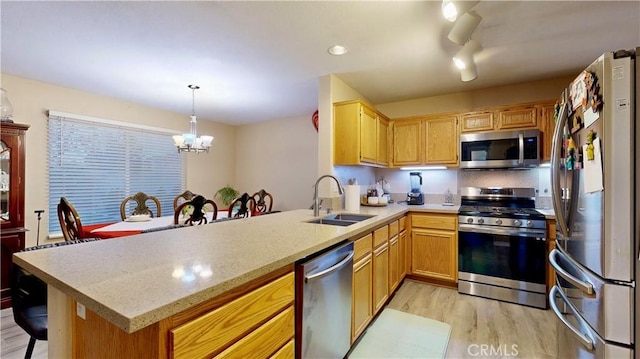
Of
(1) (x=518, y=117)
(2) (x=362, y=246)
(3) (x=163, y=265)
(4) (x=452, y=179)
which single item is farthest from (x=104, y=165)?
(1) (x=518, y=117)

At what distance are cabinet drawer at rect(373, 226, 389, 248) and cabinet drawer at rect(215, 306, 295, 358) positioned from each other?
1.10 metres

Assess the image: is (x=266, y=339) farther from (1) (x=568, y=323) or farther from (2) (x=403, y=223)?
(2) (x=403, y=223)

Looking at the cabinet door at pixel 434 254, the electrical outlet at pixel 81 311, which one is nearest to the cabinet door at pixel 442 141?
the cabinet door at pixel 434 254

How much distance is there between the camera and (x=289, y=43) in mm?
2338

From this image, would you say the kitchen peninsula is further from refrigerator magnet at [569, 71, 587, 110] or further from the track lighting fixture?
the track lighting fixture

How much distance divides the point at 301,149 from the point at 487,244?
329 cm

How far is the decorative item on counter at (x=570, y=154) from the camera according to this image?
53.6 inches

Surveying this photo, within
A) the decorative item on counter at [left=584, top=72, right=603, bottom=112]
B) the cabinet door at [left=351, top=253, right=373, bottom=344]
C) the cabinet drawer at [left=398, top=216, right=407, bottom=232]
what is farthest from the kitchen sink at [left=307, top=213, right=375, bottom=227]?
the decorative item on counter at [left=584, top=72, right=603, bottom=112]

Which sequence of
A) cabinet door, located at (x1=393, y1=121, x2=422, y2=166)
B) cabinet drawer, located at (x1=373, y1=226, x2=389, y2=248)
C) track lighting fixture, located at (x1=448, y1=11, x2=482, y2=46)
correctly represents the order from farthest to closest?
cabinet door, located at (x1=393, y1=121, x2=422, y2=166)
cabinet drawer, located at (x1=373, y1=226, x2=389, y2=248)
track lighting fixture, located at (x1=448, y1=11, x2=482, y2=46)

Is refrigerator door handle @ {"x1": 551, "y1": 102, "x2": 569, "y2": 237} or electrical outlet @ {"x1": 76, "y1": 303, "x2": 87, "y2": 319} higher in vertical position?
refrigerator door handle @ {"x1": 551, "y1": 102, "x2": 569, "y2": 237}

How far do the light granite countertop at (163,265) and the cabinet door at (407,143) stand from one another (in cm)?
221

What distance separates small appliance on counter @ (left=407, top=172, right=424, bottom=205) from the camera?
356cm

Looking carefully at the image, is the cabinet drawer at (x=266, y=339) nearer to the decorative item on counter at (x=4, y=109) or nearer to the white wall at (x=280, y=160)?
the decorative item on counter at (x=4, y=109)

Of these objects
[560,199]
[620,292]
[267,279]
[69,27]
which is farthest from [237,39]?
[620,292]
